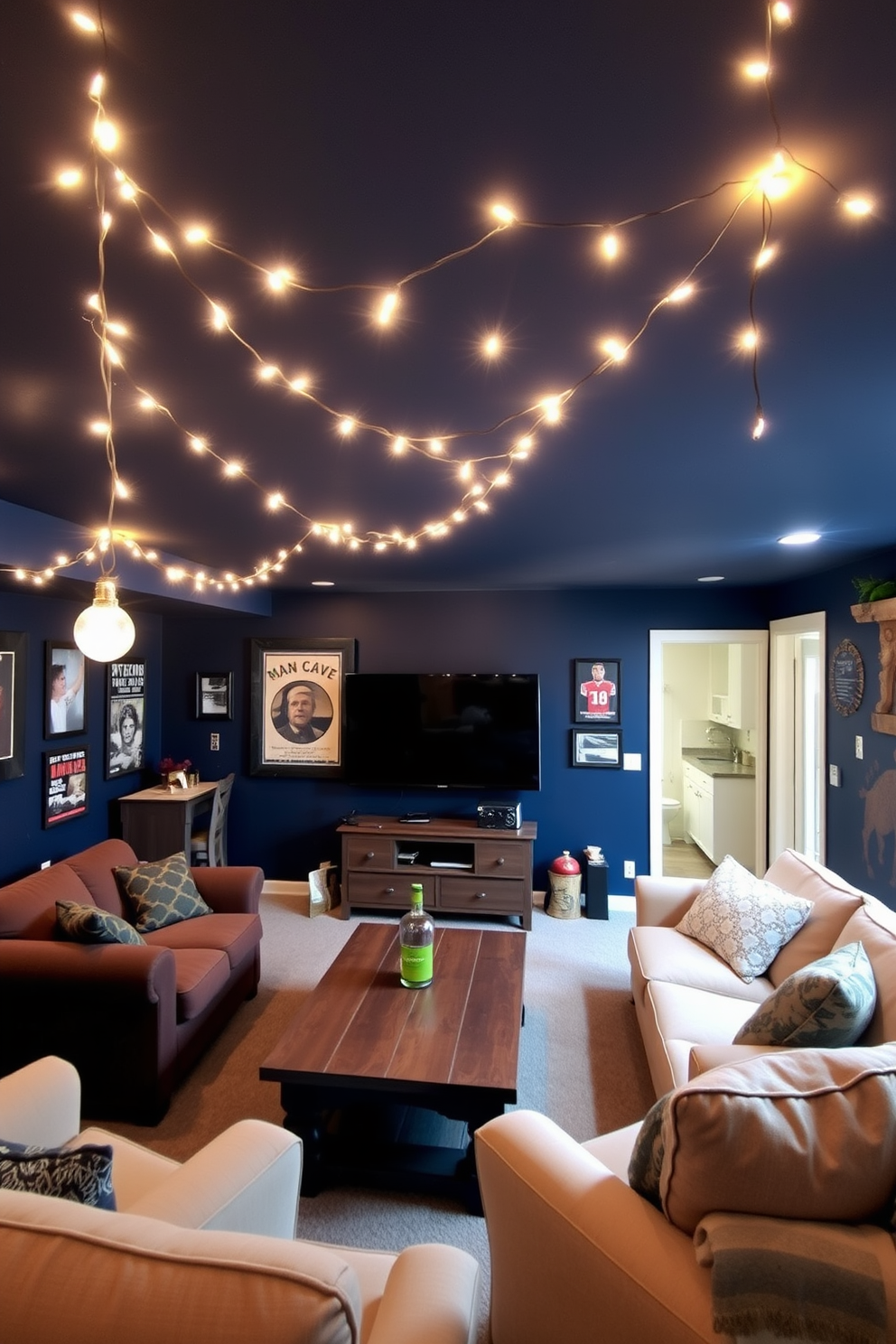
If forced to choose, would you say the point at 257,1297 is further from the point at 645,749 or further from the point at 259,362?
the point at 645,749

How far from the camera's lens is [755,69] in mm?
710

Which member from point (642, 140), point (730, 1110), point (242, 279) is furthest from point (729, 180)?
point (730, 1110)

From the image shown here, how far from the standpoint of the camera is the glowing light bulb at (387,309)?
3.74 feet

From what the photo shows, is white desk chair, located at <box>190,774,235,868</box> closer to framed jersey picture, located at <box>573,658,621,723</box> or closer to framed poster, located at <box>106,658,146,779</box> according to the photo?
framed poster, located at <box>106,658,146,779</box>

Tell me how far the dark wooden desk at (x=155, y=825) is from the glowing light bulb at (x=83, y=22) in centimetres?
417

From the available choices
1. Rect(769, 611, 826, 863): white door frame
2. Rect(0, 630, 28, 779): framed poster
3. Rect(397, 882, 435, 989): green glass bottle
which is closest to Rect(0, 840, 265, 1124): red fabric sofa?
Rect(397, 882, 435, 989): green glass bottle

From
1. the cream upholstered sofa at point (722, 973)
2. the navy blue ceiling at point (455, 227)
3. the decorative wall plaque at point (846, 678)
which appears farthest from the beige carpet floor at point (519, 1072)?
the navy blue ceiling at point (455, 227)

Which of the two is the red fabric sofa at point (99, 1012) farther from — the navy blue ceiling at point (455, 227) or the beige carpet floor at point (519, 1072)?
the navy blue ceiling at point (455, 227)

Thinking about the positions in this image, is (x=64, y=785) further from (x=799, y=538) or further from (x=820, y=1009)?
(x=799, y=538)

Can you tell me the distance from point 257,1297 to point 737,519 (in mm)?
2781

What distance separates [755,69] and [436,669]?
438 centimetres

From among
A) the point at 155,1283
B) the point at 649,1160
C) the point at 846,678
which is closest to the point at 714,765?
the point at 846,678

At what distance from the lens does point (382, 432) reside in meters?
1.76

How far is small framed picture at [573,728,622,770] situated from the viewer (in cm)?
481
